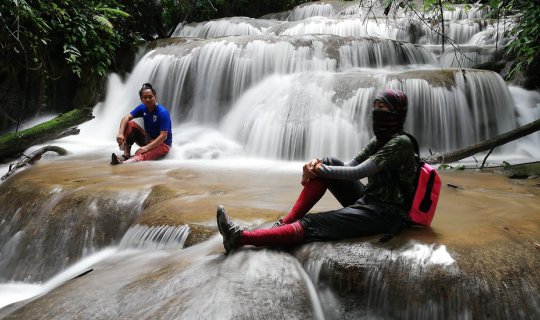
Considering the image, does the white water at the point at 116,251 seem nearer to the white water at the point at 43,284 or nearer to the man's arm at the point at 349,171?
the white water at the point at 43,284

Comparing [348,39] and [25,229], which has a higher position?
[348,39]

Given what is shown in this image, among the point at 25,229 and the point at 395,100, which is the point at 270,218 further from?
the point at 25,229

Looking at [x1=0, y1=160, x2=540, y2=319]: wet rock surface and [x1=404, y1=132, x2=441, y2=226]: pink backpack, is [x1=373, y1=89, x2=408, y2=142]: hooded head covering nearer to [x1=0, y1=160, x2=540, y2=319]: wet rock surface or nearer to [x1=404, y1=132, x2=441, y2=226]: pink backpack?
[x1=404, y1=132, x2=441, y2=226]: pink backpack

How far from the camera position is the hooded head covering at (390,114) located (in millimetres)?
2648

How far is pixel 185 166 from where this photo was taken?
6.21m

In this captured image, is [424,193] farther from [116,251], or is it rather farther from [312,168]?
[116,251]

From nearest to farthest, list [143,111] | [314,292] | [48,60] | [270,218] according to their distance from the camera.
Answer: [314,292], [270,218], [143,111], [48,60]

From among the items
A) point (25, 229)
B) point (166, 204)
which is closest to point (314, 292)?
point (166, 204)

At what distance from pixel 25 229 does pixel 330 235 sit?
3.11 m

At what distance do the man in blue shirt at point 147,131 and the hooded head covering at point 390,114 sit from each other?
4510mm

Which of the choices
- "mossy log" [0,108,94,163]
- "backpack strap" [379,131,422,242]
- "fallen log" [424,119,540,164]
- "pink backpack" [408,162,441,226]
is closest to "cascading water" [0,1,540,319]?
"backpack strap" [379,131,422,242]

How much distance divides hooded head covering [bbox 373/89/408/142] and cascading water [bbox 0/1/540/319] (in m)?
0.72

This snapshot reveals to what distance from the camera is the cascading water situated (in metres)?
2.55

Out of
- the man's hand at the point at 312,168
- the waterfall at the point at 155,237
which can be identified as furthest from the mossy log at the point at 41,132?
the man's hand at the point at 312,168
